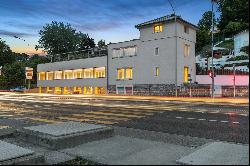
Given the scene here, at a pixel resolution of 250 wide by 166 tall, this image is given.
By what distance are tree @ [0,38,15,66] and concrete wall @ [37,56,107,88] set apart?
5362 cm

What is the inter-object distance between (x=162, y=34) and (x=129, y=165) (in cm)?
3929

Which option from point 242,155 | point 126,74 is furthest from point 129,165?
point 126,74

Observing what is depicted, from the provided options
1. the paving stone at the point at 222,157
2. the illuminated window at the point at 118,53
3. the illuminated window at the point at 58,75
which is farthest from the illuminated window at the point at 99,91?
the paving stone at the point at 222,157

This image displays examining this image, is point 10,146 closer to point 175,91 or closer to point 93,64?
point 175,91

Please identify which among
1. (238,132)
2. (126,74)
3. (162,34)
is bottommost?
(238,132)

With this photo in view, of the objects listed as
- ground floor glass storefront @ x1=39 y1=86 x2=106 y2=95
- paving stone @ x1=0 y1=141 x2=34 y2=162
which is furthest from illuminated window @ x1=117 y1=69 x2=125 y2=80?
paving stone @ x1=0 y1=141 x2=34 y2=162

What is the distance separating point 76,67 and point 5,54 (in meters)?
67.3

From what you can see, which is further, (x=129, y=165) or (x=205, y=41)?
(x=205, y=41)

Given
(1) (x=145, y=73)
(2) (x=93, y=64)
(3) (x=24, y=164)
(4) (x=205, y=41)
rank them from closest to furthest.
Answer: (3) (x=24, y=164), (1) (x=145, y=73), (2) (x=93, y=64), (4) (x=205, y=41)

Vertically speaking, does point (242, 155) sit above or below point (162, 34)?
below

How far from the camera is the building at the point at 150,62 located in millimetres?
41406

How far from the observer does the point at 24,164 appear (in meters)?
5.52

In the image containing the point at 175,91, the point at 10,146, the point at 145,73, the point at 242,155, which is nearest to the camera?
the point at 242,155

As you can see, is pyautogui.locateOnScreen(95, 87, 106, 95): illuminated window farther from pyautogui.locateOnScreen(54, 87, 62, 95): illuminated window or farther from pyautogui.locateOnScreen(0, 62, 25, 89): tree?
pyautogui.locateOnScreen(0, 62, 25, 89): tree
